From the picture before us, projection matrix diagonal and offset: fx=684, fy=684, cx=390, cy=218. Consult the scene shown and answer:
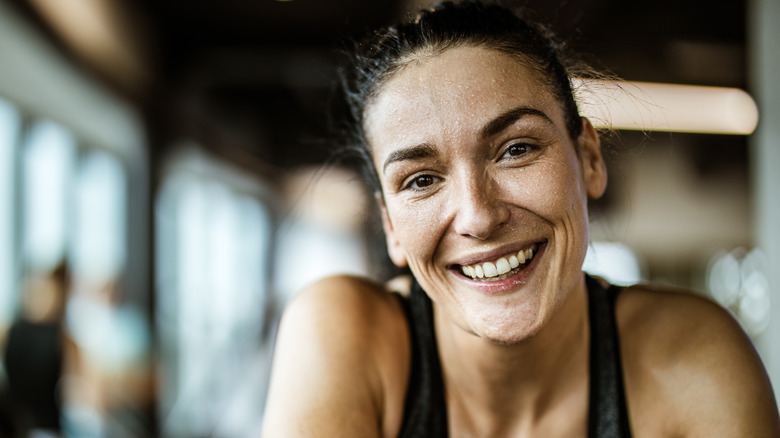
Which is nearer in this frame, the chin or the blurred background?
the chin

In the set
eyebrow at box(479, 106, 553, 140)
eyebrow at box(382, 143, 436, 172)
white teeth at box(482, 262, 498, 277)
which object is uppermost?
eyebrow at box(479, 106, 553, 140)

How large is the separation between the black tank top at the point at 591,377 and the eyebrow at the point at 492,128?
38cm

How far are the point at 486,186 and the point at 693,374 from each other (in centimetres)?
50

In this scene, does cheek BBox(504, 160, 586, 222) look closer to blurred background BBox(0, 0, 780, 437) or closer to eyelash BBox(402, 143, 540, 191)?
eyelash BBox(402, 143, 540, 191)

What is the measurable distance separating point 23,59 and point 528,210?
11.0 ft

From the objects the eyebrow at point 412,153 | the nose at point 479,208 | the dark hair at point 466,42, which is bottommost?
the nose at point 479,208

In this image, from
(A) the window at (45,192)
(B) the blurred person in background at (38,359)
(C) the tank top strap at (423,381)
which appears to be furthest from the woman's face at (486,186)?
(A) the window at (45,192)

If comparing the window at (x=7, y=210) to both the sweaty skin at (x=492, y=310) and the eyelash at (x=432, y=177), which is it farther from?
the eyelash at (x=432, y=177)

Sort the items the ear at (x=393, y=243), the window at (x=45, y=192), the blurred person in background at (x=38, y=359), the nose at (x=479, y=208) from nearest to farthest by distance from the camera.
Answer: the nose at (x=479, y=208) < the ear at (x=393, y=243) < the blurred person in background at (x=38, y=359) < the window at (x=45, y=192)

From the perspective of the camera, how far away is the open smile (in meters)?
1.05

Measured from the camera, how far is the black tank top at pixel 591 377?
1.20m

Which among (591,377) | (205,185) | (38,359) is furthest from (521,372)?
(205,185)

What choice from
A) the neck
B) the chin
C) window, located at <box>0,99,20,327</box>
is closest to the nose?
the chin

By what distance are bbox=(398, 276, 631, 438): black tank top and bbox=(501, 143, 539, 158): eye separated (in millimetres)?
414
